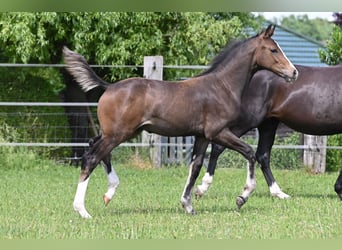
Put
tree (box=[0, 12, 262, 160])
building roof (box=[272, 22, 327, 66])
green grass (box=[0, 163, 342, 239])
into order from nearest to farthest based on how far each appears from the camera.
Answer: green grass (box=[0, 163, 342, 239])
tree (box=[0, 12, 262, 160])
building roof (box=[272, 22, 327, 66])

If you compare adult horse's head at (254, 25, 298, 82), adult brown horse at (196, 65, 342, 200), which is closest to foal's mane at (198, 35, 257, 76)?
adult horse's head at (254, 25, 298, 82)

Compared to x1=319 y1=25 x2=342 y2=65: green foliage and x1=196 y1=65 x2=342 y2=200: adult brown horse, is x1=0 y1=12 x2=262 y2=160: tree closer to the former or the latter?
x1=319 y1=25 x2=342 y2=65: green foliage

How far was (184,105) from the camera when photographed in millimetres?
7633

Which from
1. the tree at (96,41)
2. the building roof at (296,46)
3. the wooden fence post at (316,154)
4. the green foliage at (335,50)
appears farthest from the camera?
the building roof at (296,46)

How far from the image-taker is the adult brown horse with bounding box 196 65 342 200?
952cm

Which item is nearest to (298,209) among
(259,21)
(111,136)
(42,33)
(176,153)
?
(111,136)

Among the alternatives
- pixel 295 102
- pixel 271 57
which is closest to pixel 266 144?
pixel 295 102

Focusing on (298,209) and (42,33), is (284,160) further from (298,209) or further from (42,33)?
(298,209)

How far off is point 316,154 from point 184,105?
21.7 ft

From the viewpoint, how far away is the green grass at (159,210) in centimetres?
621

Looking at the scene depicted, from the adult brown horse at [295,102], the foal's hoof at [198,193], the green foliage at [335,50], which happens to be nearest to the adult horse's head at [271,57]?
the adult brown horse at [295,102]

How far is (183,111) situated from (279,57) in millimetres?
1287

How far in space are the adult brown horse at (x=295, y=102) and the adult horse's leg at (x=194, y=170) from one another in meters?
1.43

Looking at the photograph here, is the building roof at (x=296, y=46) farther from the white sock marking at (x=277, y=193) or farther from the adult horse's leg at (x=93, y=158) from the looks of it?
the adult horse's leg at (x=93, y=158)
